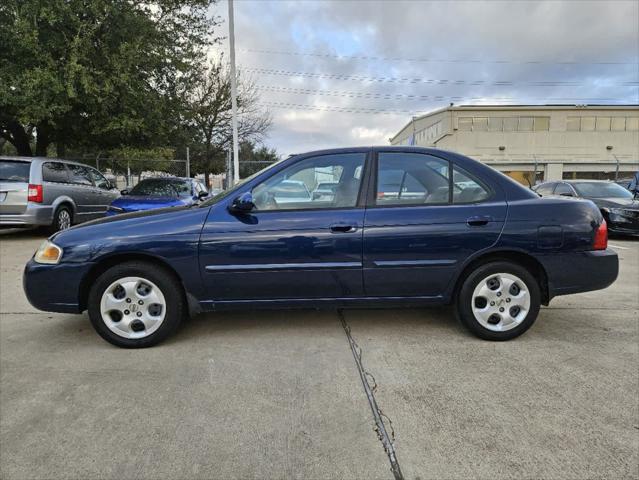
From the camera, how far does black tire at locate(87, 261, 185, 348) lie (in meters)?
3.28

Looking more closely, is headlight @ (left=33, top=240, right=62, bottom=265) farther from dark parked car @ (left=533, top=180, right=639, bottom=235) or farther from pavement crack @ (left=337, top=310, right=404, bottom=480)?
dark parked car @ (left=533, top=180, right=639, bottom=235)

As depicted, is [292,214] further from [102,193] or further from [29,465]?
[102,193]

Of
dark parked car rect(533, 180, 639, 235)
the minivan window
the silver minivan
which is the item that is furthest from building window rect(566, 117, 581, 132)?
the silver minivan

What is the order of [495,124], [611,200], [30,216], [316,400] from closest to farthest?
[316,400]
[30,216]
[611,200]
[495,124]

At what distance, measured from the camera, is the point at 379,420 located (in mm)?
2381

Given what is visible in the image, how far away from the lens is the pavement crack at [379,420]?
205 centimetres

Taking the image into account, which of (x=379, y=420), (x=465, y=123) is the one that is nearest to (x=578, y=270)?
(x=379, y=420)

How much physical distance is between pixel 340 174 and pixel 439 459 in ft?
7.24

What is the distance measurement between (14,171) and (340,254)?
7950mm

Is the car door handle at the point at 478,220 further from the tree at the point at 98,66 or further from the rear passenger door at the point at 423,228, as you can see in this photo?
the tree at the point at 98,66

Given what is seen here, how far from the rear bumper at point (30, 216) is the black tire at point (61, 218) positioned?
263mm

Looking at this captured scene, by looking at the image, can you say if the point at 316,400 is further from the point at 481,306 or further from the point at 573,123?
the point at 573,123

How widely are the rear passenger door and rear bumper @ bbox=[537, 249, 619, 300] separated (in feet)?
1.84

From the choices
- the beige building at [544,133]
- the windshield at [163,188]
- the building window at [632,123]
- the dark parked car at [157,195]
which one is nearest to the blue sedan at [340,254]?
the dark parked car at [157,195]
